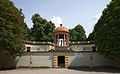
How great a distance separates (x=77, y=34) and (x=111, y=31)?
39077 mm

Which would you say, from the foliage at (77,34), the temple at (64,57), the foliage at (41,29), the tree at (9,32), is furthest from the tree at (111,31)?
the foliage at (77,34)

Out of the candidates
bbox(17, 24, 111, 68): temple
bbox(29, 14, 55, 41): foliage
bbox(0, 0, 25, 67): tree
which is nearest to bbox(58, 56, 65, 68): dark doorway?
bbox(17, 24, 111, 68): temple

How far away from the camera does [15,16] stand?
33500mm

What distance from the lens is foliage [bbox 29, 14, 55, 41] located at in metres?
56.8

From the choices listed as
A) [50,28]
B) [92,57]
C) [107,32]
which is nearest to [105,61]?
[92,57]

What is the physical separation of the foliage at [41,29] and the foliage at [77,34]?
9.08 meters

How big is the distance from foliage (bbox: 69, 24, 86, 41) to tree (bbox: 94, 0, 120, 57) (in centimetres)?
3153

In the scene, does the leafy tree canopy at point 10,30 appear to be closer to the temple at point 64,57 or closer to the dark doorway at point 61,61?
the temple at point 64,57

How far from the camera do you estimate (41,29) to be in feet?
188

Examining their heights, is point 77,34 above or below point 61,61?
above

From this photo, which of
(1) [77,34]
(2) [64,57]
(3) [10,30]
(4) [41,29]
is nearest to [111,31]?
(2) [64,57]

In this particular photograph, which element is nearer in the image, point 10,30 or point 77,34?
point 10,30

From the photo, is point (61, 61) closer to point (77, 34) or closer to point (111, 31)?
point (111, 31)

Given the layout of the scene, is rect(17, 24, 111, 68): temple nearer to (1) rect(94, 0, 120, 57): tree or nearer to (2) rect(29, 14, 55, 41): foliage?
(1) rect(94, 0, 120, 57): tree
